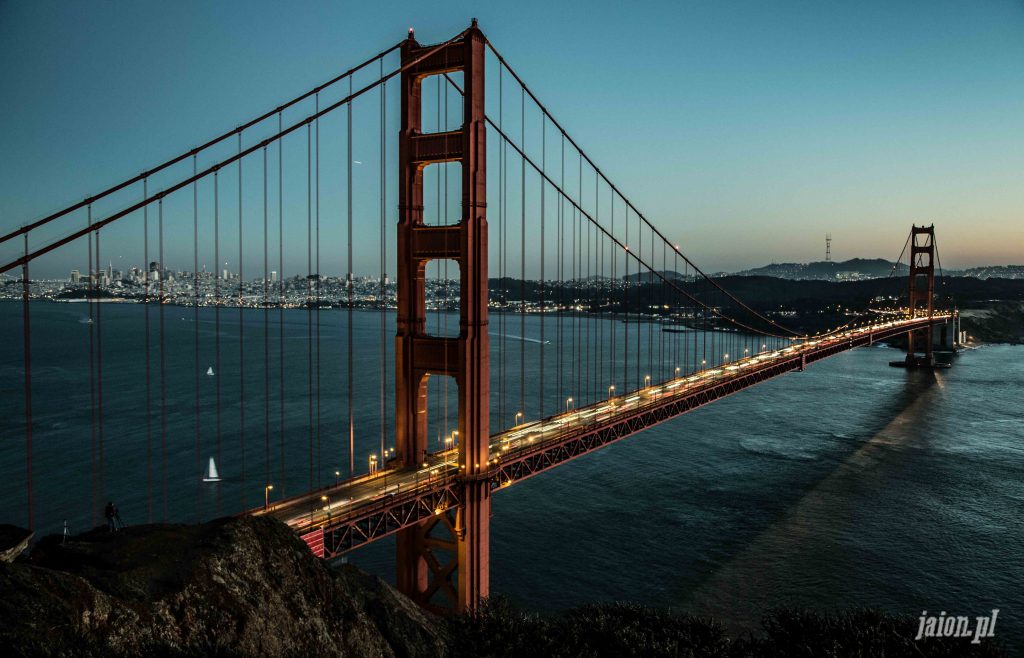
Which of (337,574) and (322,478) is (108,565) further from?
(322,478)

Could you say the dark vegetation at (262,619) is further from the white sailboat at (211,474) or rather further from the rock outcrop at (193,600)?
the white sailboat at (211,474)

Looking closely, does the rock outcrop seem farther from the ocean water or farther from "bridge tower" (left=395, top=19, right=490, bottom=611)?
the ocean water

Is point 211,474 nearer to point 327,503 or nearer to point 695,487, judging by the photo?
point 327,503

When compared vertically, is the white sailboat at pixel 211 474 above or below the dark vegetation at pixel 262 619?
below

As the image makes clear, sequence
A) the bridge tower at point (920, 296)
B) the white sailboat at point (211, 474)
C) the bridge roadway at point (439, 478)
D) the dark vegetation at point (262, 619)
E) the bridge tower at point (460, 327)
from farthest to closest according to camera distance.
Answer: the bridge tower at point (920, 296) → the white sailboat at point (211, 474) → the bridge tower at point (460, 327) → the bridge roadway at point (439, 478) → the dark vegetation at point (262, 619)

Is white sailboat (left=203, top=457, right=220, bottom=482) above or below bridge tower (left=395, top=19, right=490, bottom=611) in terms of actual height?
below

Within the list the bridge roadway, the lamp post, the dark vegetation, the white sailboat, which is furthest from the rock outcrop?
the white sailboat

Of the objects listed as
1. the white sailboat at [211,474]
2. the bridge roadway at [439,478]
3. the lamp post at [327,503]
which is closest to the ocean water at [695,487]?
the white sailboat at [211,474]

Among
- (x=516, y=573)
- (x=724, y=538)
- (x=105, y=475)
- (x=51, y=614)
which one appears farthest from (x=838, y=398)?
(x=51, y=614)
